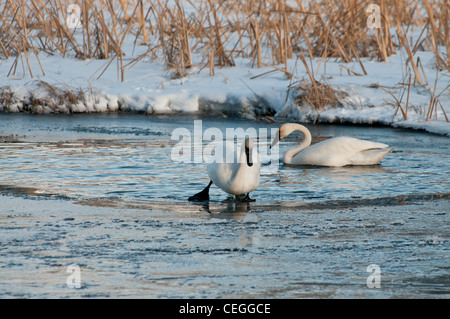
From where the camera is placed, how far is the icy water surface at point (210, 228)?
354 cm

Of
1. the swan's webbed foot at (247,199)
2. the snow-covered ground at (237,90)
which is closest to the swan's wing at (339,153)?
the swan's webbed foot at (247,199)

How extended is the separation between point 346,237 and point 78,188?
263 cm

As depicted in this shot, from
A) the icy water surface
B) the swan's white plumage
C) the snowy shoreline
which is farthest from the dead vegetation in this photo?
the swan's white plumage

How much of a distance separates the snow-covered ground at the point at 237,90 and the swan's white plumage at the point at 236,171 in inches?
212

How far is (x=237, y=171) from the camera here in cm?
556

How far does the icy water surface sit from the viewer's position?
3541 mm

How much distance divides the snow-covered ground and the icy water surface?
2653 mm

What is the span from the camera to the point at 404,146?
9.01 metres

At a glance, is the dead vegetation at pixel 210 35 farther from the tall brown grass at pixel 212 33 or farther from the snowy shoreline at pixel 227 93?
the snowy shoreline at pixel 227 93

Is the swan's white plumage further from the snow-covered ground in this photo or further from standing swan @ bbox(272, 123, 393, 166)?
the snow-covered ground

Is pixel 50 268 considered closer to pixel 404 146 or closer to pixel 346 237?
pixel 346 237

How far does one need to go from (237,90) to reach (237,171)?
21.2 feet

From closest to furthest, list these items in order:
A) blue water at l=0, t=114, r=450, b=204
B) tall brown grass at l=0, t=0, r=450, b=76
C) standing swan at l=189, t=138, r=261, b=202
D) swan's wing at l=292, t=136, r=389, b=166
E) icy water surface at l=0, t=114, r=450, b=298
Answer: icy water surface at l=0, t=114, r=450, b=298 < standing swan at l=189, t=138, r=261, b=202 < blue water at l=0, t=114, r=450, b=204 < swan's wing at l=292, t=136, r=389, b=166 < tall brown grass at l=0, t=0, r=450, b=76
